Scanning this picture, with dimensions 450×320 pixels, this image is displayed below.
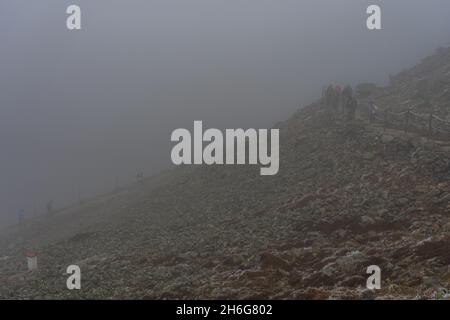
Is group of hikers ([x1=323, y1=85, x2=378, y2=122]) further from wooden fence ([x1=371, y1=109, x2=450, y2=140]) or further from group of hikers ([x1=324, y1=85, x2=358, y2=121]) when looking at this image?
wooden fence ([x1=371, y1=109, x2=450, y2=140])

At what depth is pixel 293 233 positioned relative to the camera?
83.2 feet

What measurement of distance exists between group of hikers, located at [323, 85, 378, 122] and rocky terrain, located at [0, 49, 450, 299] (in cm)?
101

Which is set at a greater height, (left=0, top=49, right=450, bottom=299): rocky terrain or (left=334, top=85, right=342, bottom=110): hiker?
(left=334, top=85, right=342, bottom=110): hiker

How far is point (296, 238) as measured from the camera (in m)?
24.6

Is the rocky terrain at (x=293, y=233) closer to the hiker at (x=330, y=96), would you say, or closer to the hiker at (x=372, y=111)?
the hiker at (x=330, y=96)

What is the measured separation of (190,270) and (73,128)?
183661 mm

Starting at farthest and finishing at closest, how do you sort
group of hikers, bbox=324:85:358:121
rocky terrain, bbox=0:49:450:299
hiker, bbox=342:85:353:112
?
1. group of hikers, bbox=324:85:358:121
2. hiker, bbox=342:85:353:112
3. rocky terrain, bbox=0:49:450:299

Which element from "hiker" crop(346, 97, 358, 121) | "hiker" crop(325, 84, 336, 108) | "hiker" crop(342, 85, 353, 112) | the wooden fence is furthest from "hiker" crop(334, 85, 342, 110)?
"hiker" crop(346, 97, 358, 121)

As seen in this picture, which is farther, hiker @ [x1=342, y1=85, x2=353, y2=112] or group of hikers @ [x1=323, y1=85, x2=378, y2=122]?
hiker @ [x1=342, y1=85, x2=353, y2=112]

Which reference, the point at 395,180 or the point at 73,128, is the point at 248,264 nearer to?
the point at 395,180

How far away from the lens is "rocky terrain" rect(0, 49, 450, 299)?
18.6 meters

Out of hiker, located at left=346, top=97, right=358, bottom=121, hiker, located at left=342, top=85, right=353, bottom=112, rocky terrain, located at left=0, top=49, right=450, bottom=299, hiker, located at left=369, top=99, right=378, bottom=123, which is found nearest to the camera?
rocky terrain, located at left=0, top=49, right=450, bottom=299
